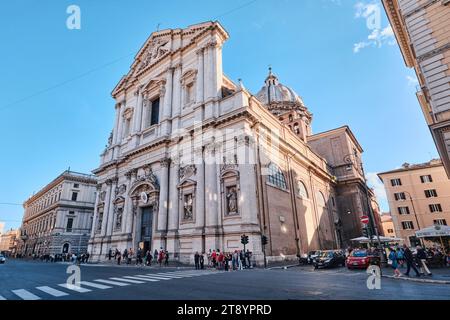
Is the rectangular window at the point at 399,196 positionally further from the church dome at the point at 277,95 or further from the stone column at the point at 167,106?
the stone column at the point at 167,106

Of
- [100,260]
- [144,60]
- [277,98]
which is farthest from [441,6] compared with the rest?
[277,98]

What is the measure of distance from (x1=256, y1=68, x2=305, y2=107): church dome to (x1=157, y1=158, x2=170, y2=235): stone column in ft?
109

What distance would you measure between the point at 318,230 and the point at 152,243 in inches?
741

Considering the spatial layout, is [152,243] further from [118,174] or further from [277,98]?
[277,98]

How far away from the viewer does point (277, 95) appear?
5428cm

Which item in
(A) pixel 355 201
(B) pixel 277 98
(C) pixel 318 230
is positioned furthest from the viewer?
(B) pixel 277 98

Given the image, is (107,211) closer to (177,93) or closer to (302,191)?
(177,93)

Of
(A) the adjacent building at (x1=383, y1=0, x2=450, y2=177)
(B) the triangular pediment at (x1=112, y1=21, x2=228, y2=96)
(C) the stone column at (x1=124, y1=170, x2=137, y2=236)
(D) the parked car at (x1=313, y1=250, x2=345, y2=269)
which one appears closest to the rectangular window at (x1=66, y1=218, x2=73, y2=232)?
(B) the triangular pediment at (x1=112, y1=21, x2=228, y2=96)

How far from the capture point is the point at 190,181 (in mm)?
22781

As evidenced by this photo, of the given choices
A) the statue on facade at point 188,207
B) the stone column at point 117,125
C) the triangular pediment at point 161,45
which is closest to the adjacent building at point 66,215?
the stone column at point 117,125

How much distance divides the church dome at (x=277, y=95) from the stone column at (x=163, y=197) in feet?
109

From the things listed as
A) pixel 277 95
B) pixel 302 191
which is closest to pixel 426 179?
pixel 302 191

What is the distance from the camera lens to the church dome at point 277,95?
52.8 metres

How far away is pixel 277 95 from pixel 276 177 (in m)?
33.8
